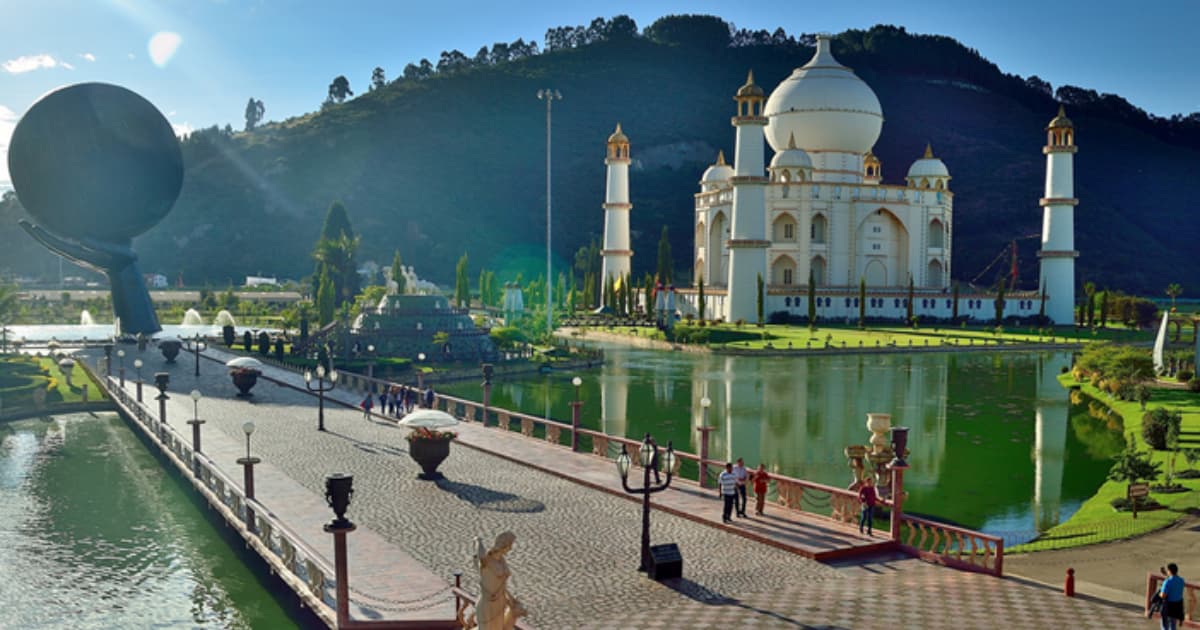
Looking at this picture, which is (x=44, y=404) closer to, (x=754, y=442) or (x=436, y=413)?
(x=436, y=413)

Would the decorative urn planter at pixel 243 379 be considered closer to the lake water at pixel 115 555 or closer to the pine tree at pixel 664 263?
the lake water at pixel 115 555

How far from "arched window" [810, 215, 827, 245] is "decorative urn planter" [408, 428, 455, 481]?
6016 cm

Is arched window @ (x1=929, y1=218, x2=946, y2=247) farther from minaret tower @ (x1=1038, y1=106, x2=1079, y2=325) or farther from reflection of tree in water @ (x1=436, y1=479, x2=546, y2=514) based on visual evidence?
reflection of tree in water @ (x1=436, y1=479, x2=546, y2=514)

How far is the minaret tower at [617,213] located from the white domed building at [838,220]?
7.78 m

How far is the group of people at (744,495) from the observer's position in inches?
605

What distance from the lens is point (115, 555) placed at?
16.8 m

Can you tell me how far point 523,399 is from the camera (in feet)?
122

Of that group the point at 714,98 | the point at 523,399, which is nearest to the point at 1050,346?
the point at 523,399

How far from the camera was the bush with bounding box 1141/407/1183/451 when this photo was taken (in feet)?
79.3

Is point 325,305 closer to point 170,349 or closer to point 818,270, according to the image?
point 170,349

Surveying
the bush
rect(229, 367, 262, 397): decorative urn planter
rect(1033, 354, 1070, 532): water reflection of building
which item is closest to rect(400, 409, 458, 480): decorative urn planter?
rect(1033, 354, 1070, 532): water reflection of building

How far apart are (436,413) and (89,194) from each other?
125 ft

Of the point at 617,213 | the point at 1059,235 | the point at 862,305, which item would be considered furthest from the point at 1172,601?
the point at 617,213

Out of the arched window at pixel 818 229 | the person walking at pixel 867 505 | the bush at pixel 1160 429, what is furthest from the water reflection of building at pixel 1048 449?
the arched window at pixel 818 229
